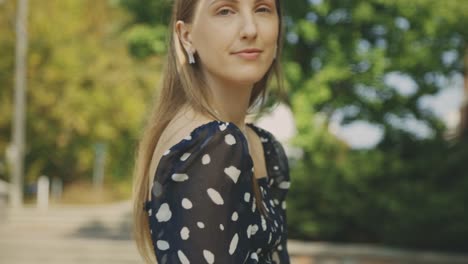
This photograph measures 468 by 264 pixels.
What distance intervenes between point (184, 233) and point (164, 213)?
0.22 feet

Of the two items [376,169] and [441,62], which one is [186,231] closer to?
[376,169]

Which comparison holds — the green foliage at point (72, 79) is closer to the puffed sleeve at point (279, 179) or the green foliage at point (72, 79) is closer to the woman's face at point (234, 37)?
the puffed sleeve at point (279, 179)

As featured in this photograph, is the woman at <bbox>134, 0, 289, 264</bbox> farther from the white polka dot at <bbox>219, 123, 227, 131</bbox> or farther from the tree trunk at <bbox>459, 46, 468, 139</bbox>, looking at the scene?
the tree trunk at <bbox>459, 46, 468, 139</bbox>

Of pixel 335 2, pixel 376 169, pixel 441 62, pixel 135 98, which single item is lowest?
pixel 135 98

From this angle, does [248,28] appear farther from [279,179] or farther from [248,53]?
[279,179]

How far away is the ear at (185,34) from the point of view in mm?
1381

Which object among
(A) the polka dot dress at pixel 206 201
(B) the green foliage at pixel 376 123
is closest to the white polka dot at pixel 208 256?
(A) the polka dot dress at pixel 206 201

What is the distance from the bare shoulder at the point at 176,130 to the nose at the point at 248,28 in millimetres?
196

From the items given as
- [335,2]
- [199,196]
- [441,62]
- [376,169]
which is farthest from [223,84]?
[441,62]

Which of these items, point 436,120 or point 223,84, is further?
point 436,120

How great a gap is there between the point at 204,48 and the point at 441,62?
11.4 metres

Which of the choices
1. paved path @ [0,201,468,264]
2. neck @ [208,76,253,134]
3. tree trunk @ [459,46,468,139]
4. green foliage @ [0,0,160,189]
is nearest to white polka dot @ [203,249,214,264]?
neck @ [208,76,253,134]

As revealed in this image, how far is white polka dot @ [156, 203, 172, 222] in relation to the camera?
1.14 metres

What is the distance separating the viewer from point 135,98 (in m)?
21.9
